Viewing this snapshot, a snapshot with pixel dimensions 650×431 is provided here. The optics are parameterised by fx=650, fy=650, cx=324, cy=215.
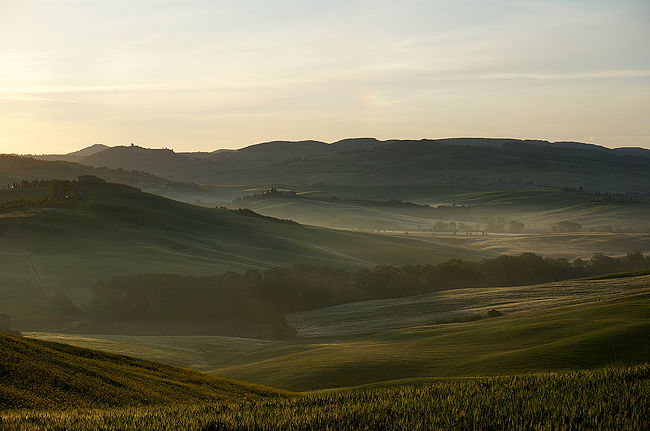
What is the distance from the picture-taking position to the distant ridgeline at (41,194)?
140 meters

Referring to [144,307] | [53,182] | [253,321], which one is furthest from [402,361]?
[53,182]

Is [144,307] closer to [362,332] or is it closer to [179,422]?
[362,332]

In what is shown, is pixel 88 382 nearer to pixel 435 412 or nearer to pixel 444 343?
pixel 435 412

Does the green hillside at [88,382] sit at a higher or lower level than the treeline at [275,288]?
higher

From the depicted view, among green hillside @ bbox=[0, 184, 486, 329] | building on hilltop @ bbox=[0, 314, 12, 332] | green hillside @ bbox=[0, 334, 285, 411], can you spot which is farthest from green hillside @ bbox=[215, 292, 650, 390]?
green hillside @ bbox=[0, 184, 486, 329]

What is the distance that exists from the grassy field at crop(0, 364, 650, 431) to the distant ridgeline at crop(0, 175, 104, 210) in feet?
447

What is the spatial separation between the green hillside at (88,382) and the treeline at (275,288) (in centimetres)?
5520

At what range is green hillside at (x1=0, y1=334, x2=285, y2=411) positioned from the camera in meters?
17.9

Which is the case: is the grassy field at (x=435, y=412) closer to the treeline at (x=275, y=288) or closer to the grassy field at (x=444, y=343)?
the grassy field at (x=444, y=343)

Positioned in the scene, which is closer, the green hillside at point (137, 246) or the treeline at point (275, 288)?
the treeline at point (275, 288)

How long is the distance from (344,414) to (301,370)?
103 ft

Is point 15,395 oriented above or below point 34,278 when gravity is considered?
above

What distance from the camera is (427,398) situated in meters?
14.1

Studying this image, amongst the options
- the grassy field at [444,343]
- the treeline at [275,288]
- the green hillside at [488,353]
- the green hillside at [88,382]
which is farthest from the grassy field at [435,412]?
the treeline at [275,288]
